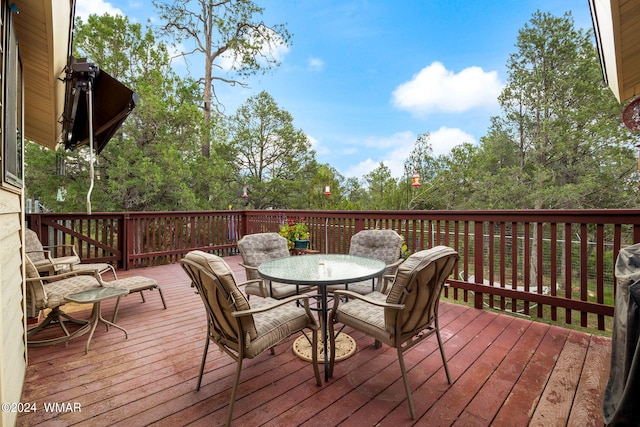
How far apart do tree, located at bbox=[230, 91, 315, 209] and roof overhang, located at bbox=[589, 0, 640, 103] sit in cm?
1217

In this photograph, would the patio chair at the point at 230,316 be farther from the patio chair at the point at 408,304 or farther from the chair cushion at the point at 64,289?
the chair cushion at the point at 64,289

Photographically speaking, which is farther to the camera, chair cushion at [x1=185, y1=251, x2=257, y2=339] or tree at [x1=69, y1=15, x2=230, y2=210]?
tree at [x1=69, y1=15, x2=230, y2=210]

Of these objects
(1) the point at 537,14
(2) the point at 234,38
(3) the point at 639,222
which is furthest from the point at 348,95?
(3) the point at 639,222

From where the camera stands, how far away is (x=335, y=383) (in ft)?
6.50

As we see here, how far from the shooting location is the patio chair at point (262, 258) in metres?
2.74

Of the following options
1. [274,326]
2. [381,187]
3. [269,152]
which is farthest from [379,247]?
[381,187]

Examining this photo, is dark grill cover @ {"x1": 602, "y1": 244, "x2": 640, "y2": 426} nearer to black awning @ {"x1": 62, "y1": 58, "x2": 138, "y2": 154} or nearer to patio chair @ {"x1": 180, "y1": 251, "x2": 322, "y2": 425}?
patio chair @ {"x1": 180, "y1": 251, "x2": 322, "y2": 425}

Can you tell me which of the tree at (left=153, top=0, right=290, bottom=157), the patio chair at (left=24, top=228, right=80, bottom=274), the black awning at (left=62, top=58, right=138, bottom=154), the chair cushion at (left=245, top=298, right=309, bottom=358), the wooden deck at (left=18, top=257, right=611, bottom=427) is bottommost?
the wooden deck at (left=18, top=257, right=611, bottom=427)

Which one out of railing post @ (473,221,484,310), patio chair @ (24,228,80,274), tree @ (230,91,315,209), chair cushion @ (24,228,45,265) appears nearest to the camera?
railing post @ (473,221,484,310)

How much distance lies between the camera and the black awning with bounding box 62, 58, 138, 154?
2592mm

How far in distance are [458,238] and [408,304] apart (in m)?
2.25

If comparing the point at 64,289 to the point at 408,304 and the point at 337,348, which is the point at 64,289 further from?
the point at 408,304

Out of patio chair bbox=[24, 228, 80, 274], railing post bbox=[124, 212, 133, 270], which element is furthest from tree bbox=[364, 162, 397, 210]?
patio chair bbox=[24, 228, 80, 274]

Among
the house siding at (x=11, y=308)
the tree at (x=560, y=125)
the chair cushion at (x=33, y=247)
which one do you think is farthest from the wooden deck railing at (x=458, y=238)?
the tree at (x=560, y=125)
